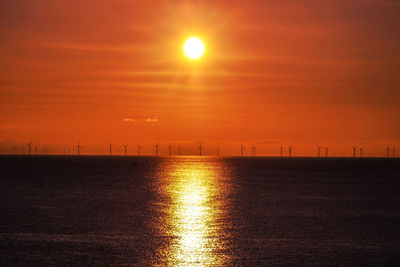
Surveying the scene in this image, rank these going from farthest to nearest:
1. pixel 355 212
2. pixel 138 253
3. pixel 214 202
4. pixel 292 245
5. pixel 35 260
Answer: pixel 214 202 → pixel 355 212 → pixel 292 245 → pixel 138 253 → pixel 35 260

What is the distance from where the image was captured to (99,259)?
3412 cm

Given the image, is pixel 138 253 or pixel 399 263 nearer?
pixel 399 263

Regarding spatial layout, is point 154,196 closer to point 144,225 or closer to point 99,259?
point 144,225

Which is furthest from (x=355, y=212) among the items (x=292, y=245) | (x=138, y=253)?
(x=138, y=253)

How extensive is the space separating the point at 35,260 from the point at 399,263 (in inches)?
954

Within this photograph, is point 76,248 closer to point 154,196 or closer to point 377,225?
point 377,225

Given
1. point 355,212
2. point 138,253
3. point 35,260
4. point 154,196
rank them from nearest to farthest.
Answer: point 35,260
point 138,253
point 355,212
point 154,196

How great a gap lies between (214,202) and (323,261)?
1851 inches

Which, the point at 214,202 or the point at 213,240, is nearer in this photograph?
the point at 213,240

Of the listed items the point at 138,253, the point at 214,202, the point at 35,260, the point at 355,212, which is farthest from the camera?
the point at 214,202

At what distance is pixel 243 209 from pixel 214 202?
1231 centimetres

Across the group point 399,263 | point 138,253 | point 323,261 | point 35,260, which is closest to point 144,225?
point 138,253

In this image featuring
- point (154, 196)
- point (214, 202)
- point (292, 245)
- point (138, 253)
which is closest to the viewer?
point (138, 253)

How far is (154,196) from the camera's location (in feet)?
299
